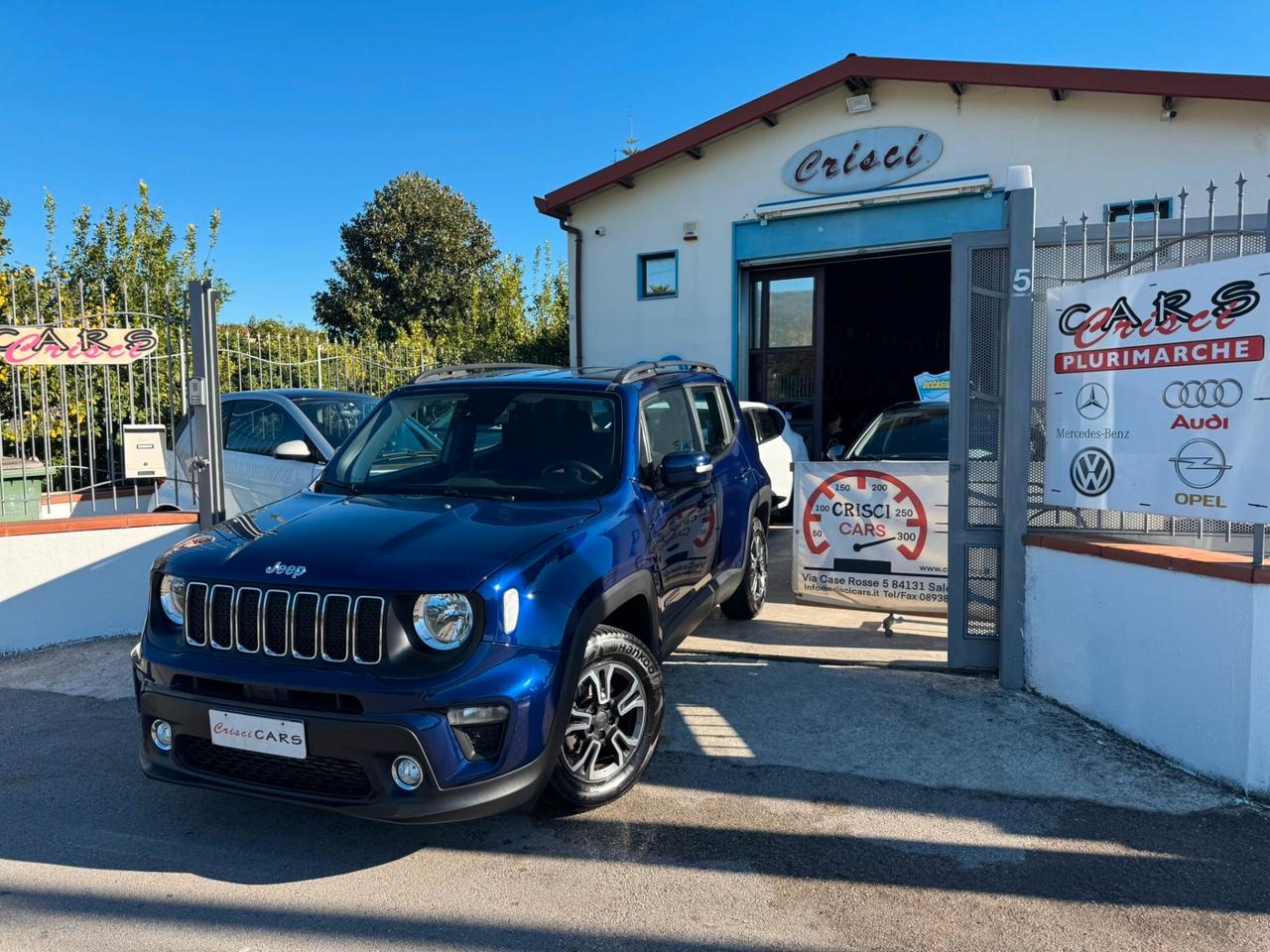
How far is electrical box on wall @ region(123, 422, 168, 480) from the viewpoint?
Answer: 637cm

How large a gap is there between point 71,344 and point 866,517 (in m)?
5.75

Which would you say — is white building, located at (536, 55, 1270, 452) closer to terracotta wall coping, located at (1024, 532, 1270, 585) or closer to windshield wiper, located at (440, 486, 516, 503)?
terracotta wall coping, located at (1024, 532, 1270, 585)

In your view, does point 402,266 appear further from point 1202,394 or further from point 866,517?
point 1202,394

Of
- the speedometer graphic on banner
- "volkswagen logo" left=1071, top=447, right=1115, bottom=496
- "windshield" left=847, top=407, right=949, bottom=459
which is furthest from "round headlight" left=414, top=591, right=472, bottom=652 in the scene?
"windshield" left=847, top=407, right=949, bottom=459

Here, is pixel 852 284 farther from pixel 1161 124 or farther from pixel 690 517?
pixel 690 517

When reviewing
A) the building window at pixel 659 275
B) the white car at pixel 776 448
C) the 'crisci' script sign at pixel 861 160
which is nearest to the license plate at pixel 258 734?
the white car at pixel 776 448

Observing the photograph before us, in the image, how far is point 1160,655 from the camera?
13.3ft

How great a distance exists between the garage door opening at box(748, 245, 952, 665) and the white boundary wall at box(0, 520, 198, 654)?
4428mm

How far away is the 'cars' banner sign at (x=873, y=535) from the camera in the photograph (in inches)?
244

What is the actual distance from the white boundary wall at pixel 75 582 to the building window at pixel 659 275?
8974mm

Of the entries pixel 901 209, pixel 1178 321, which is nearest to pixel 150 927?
pixel 1178 321

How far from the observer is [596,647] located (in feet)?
11.3

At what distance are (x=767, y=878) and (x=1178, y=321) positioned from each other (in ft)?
9.94

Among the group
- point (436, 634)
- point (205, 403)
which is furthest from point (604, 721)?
point (205, 403)
